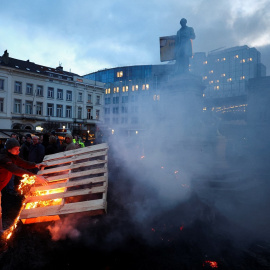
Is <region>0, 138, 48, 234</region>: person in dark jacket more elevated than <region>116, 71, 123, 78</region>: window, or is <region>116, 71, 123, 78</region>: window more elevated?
<region>116, 71, 123, 78</region>: window

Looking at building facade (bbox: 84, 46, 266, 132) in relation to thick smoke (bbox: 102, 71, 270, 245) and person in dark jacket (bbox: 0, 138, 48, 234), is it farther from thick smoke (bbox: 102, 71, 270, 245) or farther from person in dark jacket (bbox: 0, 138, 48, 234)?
person in dark jacket (bbox: 0, 138, 48, 234)

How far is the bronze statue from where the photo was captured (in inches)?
374

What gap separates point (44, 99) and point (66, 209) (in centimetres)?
2634

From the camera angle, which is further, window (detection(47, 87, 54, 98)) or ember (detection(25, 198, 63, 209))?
window (detection(47, 87, 54, 98))

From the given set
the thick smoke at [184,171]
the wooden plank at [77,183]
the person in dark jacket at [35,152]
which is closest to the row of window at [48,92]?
the thick smoke at [184,171]

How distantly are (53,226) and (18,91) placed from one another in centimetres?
2526

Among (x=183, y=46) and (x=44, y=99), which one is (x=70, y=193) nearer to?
(x=183, y=46)

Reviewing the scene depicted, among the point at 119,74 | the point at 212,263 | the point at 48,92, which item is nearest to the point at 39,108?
the point at 48,92

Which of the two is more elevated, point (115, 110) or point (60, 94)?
point (60, 94)

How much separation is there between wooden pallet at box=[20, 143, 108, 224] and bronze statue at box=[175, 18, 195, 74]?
762cm

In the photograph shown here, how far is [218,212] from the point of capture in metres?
4.07

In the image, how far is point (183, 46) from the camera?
968 centimetres

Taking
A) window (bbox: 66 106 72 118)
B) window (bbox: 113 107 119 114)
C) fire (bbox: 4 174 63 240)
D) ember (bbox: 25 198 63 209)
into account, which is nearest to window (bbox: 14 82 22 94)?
window (bbox: 66 106 72 118)

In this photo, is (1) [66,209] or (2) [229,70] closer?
(1) [66,209]
